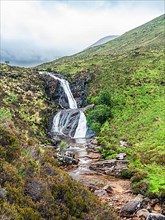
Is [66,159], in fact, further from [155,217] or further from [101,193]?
[155,217]

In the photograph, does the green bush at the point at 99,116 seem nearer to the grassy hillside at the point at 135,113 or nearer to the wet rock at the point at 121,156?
the grassy hillside at the point at 135,113

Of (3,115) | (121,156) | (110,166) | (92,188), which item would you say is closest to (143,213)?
(92,188)

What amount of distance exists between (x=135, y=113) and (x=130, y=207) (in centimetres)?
3016

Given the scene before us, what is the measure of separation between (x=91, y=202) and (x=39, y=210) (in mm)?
3122

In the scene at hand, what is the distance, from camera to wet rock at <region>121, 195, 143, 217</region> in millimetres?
19203

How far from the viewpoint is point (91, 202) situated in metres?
13.4

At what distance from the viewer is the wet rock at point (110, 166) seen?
28845 millimetres

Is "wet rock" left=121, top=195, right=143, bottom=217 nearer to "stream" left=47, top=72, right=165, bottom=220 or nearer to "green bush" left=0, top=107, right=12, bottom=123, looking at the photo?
"stream" left=47, top=72, right=165, bottom=220

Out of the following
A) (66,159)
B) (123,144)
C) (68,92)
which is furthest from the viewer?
(68,92)

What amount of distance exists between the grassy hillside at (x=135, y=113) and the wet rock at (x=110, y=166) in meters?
1.10

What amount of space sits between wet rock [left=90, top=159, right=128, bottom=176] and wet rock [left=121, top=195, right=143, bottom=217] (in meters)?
7.61

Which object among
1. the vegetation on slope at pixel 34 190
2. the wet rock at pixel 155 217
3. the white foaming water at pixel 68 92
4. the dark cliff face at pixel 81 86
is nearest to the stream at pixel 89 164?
the wet rock at pixel 155 217

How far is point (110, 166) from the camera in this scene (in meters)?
30.7

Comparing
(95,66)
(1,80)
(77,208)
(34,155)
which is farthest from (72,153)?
(95,66)
